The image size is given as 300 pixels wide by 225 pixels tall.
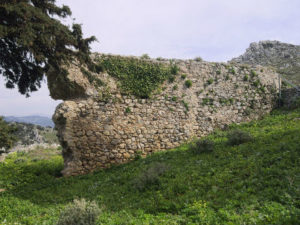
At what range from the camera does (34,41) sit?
6.02 metres

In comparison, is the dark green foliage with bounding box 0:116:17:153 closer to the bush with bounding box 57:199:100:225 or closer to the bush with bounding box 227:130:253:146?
the bush with bounding box 57:199:100:225

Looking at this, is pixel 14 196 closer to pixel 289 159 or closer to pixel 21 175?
pixel 21 175

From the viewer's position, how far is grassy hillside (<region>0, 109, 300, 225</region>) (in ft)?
13.8

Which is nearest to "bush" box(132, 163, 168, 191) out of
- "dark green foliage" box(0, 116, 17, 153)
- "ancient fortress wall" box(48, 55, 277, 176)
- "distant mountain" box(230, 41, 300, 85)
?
"ancient fortress wall" box(48, 55, 277, 176)

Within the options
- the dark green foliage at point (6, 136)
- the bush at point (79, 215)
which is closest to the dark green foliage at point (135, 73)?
the dark green foliage at point (6, 136)

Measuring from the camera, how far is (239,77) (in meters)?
14.2

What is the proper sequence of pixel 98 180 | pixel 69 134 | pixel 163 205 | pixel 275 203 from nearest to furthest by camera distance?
pixel 275 203, pixel 163 205, pixel 98 180, pixel 69 134

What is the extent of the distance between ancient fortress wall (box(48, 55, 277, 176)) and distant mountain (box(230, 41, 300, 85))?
44.2ft

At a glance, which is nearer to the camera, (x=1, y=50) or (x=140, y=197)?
(x=140, y=197)

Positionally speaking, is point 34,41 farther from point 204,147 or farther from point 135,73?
point 204,147

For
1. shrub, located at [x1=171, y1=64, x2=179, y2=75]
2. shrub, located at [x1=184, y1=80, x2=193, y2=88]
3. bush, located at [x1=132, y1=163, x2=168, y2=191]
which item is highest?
shrub, located at [x1=171, y1=64, x2=179, y2=75]

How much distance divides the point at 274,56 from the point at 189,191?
3044 centimetres

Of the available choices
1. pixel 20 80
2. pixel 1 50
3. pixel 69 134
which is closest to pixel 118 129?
pixel 69 134

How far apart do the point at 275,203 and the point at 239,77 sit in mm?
11623
